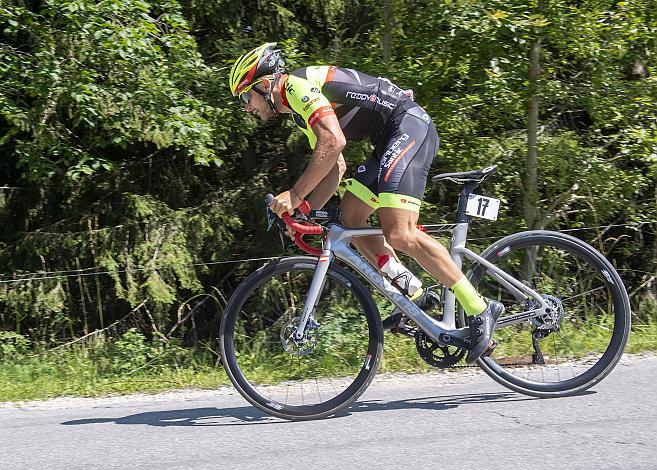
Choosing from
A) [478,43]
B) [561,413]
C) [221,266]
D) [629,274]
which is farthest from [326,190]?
[629,274]

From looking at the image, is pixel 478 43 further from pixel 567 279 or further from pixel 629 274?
pixel 629 274

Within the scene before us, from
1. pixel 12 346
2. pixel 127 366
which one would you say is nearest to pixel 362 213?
pixel 127 366

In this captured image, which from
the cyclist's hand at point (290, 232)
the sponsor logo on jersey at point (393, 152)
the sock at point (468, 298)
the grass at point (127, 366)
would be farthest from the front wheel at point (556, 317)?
the cyclist's hand at point (290, 232)

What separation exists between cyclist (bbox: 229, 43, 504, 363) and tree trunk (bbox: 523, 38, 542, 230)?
248 centimetres

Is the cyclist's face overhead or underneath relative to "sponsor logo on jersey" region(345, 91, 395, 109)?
underneath

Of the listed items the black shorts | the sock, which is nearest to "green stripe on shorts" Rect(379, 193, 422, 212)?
the black shorts

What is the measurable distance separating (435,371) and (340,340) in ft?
2.80

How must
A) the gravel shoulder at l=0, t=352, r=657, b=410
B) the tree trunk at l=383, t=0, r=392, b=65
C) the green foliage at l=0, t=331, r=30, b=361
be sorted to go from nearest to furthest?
the gravel shoulder at l=0, t=352, r=657, b=410 → the green foliage at l=0, t=331, r=30, b=361 → the tree trunk at l=383, t=0, r=392, b=65

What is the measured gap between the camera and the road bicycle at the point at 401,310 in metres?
4.62

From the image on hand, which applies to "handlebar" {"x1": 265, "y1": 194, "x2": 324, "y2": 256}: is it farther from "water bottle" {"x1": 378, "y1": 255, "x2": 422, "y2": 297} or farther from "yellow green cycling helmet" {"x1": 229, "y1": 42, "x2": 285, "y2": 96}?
"yellow green cycling helmet" {"x1": 229, "y1": 42, "x2": 285, "y2": 96}

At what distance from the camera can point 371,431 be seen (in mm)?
4250

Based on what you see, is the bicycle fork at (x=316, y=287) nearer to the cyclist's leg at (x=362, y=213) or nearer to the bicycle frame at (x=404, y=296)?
the bicycle frame at (x=404, y=296)

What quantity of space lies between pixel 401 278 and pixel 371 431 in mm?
935

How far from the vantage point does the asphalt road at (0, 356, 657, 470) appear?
382 centimetres
